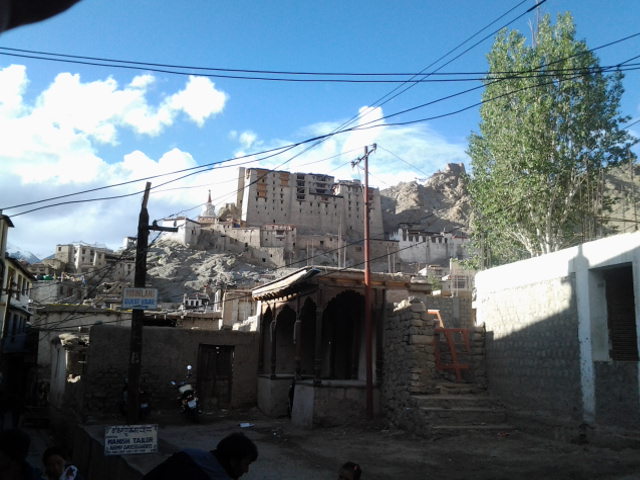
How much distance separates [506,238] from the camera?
947 inches

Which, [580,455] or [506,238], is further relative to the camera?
[506,238]

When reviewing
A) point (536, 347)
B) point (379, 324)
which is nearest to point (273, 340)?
point (379, 324)

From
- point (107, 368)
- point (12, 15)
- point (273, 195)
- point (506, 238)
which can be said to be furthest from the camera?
point (273, 195)

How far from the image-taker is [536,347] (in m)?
12.2

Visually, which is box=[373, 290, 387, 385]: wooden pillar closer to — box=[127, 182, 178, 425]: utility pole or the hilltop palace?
box=[127, 182, 178, 425]: utility pole

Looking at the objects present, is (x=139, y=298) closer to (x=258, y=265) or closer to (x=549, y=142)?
Answer: (x=549, y=142)

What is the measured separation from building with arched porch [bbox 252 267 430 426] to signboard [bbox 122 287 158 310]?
526 centimetres

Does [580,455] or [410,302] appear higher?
[410,302]

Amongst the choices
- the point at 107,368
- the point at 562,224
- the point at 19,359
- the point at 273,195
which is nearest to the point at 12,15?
the point at 107,368

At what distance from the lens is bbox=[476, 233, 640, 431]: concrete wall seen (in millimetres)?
9828

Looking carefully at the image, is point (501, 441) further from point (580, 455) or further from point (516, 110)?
point (516, 110)

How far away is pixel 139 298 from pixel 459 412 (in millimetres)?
7182

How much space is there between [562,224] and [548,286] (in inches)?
452

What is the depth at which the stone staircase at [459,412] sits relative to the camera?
12.3 meters
